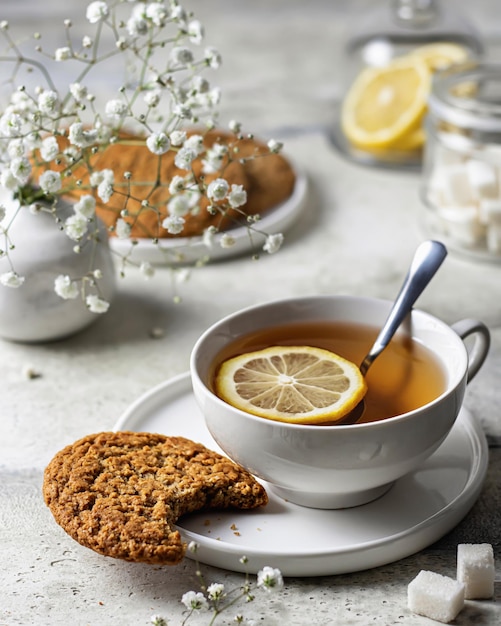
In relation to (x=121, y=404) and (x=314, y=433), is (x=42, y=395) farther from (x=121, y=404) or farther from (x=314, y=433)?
(x=314, y=433)

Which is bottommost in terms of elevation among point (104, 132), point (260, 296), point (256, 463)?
point (260, 296)

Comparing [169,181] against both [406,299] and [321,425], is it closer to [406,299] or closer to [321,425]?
[406,299]

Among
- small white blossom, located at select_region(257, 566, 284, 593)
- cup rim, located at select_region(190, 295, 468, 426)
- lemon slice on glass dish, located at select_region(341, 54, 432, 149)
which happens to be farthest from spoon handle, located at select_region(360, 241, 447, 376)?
lemon slice on glass dish, located at select_region(341, 54, 432, 149)

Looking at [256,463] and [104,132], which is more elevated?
[104,132]

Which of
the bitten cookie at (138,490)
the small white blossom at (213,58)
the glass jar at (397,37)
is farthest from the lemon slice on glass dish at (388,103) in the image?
the bitten cookie at (138,490)

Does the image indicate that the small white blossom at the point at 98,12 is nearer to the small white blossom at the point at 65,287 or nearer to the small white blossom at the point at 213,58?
the small white blossom at the point at 213,58

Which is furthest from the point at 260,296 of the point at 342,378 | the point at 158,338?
the point at 342,378
